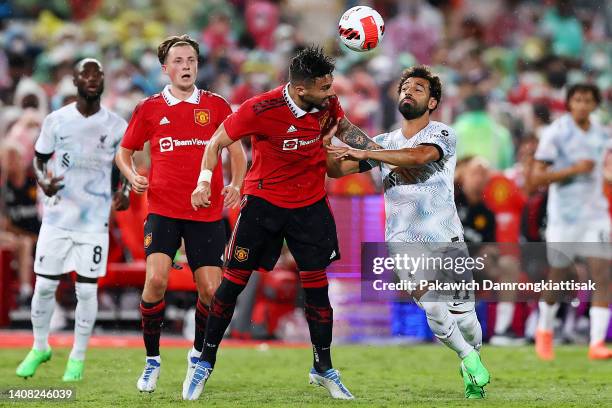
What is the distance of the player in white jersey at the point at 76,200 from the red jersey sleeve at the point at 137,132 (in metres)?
1.13

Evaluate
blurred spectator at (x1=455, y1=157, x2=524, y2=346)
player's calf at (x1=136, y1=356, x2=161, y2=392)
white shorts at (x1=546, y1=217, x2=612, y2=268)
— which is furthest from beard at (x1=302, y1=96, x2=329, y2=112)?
blurred spectator at (x1=455, y1=157, x2=524, y2=346)

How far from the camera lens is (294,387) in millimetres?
10352

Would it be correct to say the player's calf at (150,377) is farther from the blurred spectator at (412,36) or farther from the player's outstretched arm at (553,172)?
the blurred spectator at (412,36)

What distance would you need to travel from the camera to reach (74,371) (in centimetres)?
1105

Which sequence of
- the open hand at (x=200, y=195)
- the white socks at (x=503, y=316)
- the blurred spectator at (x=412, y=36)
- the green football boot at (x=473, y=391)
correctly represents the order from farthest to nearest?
1. the blurred spectator at (x=412, y=36)
2. the white socks at (x=503, y=316)
3. the green football boot at (x=473, y=391)
4. the open hand at (x=200, y=195)

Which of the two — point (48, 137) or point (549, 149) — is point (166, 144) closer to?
point (48, 137)

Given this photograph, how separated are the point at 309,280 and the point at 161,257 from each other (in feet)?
4.04

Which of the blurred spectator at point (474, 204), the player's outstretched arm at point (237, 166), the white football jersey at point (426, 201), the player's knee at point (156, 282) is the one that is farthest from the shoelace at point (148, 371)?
the blurred spectator at point (474, 204)

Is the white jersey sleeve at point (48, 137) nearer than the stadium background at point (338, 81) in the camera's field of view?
Yes

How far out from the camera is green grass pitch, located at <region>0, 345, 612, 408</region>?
931 centimetres

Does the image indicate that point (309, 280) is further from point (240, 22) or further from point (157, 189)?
point (240, 22)

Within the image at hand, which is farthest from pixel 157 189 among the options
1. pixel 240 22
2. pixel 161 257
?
pixel 240 22

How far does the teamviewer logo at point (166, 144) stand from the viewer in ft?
33.0

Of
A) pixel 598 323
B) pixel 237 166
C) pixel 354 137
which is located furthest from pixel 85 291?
pixel 598 323
